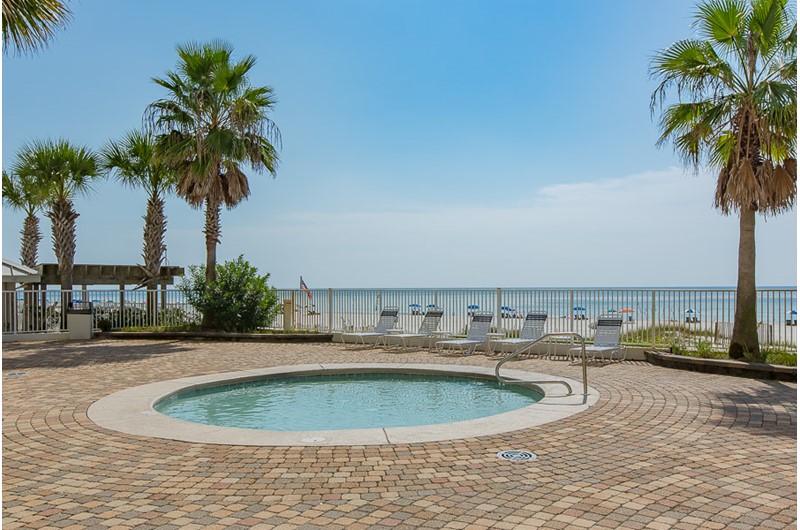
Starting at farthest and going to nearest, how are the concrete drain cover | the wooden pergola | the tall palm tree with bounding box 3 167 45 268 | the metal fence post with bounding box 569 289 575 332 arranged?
the tall palm tree with bounding box 3 167 45 268
the wooden pergola
the metal fence post with bounding box 569 289 575 332
the concrete drain cover

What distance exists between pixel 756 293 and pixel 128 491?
1166 centimetres

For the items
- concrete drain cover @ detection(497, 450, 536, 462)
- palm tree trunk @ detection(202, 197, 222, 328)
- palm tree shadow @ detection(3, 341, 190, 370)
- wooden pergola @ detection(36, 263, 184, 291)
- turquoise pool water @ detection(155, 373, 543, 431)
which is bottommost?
turquoise pool water @ detection(155, 373, 543, 431)

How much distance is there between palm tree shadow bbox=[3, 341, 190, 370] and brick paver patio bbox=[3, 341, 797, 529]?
5.15 m

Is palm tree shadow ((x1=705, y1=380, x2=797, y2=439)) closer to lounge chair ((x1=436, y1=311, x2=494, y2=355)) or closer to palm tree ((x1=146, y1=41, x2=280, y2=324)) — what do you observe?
lounge chair ((x1=436, y1=311, x2=494, y2=355))

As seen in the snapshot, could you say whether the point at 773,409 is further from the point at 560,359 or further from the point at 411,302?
the point at 411,302

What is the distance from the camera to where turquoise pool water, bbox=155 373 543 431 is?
840 cm

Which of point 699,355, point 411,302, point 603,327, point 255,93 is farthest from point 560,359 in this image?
point 255,93

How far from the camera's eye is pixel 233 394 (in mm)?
10250

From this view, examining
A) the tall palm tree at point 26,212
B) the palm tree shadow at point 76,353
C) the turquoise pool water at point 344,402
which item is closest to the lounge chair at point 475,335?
the turquoise pool water at point 344,402

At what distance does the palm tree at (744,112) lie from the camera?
11.3 meters

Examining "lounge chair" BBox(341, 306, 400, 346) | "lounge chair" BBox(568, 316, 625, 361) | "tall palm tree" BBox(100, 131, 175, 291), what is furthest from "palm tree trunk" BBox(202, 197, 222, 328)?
"lounge chair" BBox(568, 316, 625, 361)

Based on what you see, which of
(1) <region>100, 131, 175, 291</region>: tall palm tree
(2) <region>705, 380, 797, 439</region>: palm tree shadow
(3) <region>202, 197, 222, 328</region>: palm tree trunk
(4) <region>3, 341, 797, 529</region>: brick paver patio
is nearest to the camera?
(4) <region>3, 341, 797, 529</region>: brick paver patio

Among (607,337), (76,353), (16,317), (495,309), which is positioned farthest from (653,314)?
(16,317)

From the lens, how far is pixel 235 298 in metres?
19.2
